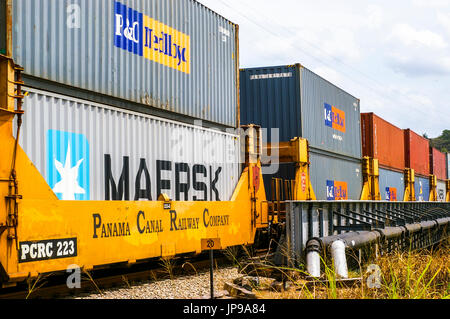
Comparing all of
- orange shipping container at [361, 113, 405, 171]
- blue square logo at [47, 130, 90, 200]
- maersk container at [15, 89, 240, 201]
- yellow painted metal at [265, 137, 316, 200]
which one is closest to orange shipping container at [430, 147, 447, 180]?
orange shipping container at [361, 113, 405, 171]

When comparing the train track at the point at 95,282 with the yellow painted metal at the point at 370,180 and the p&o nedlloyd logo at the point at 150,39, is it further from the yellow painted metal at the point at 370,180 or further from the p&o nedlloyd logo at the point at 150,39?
the yellow painted metal at the point at 370,180

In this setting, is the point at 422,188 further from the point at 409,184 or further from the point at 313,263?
the point at 313,263

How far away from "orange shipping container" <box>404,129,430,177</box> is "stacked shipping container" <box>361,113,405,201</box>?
0.84 metres

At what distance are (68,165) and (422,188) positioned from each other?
28805 mm

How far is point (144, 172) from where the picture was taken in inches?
344

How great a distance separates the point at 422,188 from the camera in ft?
105

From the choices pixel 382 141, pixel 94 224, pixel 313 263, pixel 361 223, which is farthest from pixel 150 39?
pixel 382 141

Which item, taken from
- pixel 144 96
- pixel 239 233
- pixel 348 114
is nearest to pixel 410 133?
pixel 348 114

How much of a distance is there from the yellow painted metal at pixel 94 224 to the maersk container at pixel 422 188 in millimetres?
22840

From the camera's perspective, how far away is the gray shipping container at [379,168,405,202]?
23766 mm

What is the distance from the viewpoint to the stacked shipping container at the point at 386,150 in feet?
76.3

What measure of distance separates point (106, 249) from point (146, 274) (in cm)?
186

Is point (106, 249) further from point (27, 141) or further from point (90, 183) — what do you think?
point (27, 141)

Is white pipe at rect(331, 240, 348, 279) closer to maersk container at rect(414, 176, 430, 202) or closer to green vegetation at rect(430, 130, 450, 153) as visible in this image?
maersk container at rect(414, 176, 430, 202)
